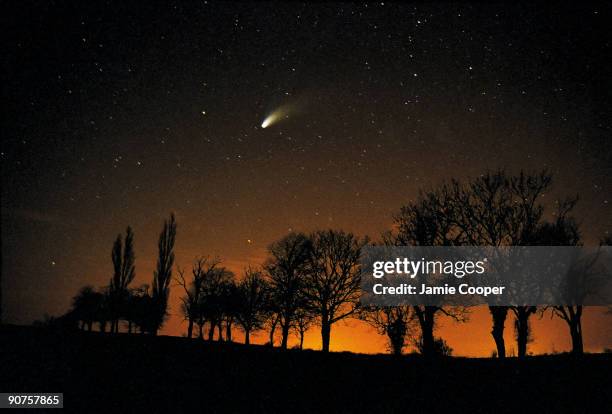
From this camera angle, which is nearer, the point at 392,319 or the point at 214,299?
the point at 392,319

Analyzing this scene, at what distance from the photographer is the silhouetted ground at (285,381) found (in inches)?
489

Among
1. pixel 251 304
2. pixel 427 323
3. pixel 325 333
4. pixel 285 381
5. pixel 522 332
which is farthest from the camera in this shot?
pixel 251 304

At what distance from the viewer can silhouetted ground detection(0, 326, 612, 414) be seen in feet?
40.8

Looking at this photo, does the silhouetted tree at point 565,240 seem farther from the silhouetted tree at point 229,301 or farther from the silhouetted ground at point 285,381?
the silhouetted tree at point 229,301

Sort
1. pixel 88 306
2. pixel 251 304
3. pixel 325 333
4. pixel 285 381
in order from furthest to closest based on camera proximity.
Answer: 1. pixel 88 306
2. pixel 251 304
3. pixel 325 333
4. pixel 285 381

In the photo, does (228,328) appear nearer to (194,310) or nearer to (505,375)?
(194,310)

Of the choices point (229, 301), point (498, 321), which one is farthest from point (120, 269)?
point (498, 321)

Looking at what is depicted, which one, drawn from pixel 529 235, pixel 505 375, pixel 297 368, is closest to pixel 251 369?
pixel 297 368

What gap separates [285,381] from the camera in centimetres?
1523

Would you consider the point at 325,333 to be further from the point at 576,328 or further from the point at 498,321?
the point at 576,328

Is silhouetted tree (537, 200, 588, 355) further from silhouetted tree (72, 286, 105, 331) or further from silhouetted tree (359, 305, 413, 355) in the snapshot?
silhouetted tree (72, 286, 105, 331)

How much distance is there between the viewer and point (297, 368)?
17.1m

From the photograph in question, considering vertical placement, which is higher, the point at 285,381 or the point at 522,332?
the point at 522,332

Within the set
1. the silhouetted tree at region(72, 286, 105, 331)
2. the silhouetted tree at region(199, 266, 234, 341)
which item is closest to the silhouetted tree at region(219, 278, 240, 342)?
the silhouetted tree at region(199, 266, 234, 341)
